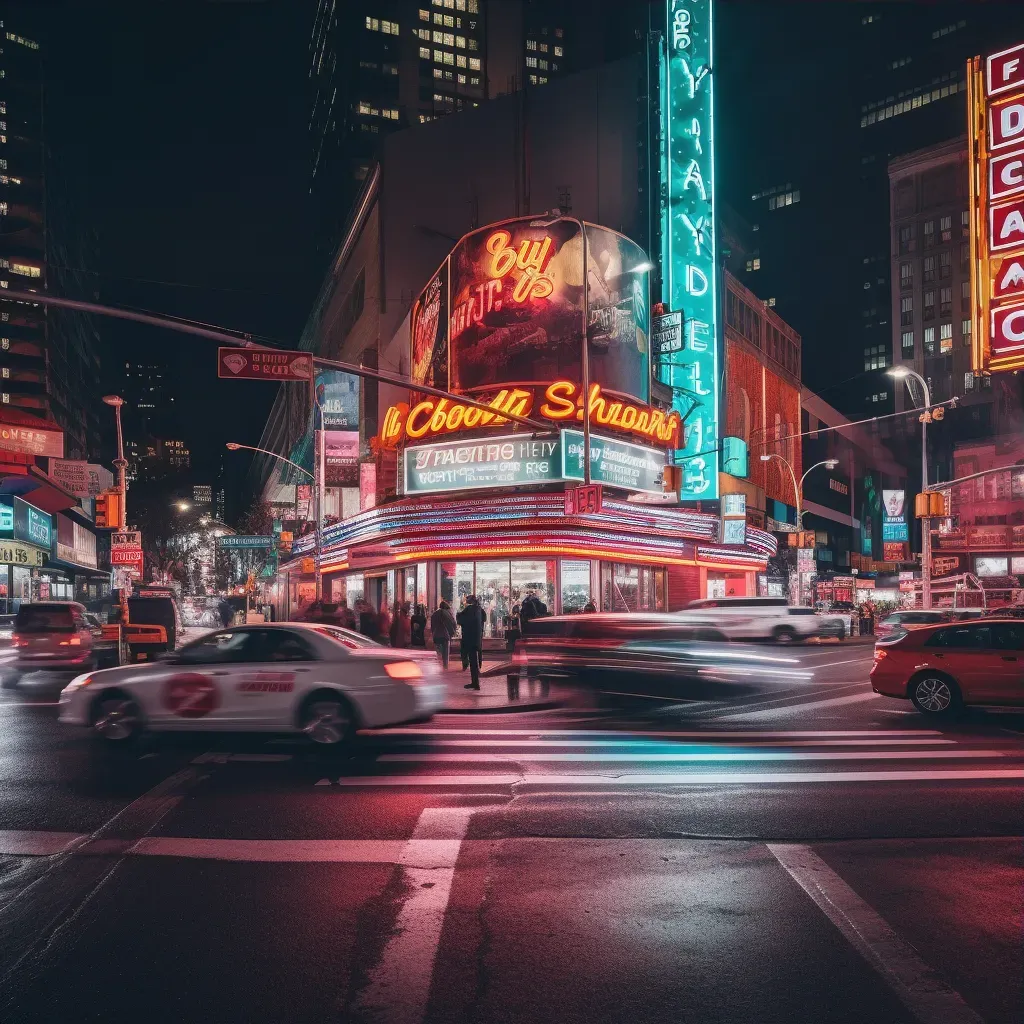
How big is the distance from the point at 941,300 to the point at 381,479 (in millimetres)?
118905

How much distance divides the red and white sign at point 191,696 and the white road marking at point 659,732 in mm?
2393

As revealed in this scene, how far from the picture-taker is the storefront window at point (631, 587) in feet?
114

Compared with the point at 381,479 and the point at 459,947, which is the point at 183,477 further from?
the point at 459,947

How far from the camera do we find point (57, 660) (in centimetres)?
2362

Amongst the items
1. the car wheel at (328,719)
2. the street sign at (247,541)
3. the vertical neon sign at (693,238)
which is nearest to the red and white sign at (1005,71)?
the vertical neon sign at (693,238)

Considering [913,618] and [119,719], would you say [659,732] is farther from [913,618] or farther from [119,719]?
[913,618]

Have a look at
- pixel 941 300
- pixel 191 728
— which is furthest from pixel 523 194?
pixel 941 300

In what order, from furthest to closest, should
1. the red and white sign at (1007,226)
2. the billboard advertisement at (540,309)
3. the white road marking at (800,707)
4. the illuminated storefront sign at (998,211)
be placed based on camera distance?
the billboard advertisement at (540,309) < the illuminated storefront sign at (998,211) < the red and white sign at (1007,226) < the white road marking at (800,707)

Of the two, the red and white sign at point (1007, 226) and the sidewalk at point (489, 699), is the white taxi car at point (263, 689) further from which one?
the red and white sign at point (1007, 226)

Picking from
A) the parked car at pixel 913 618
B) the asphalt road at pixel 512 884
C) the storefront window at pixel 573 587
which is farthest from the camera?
the storefront window at pixel 573 587

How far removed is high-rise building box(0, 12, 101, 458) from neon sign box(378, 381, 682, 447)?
81.2m

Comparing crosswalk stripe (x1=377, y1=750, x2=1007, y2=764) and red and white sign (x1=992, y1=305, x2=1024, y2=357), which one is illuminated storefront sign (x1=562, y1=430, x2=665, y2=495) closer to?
red and white sign (x1=992, y1=305, x2=1024, y2=357)

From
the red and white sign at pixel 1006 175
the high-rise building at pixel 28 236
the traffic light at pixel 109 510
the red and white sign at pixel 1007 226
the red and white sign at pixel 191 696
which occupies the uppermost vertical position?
the high-rise building at pixel 28 236

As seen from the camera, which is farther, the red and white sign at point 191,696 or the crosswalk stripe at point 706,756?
the red and white sign at point 191,696
